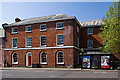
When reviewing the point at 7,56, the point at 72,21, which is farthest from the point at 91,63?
the point at 7,56

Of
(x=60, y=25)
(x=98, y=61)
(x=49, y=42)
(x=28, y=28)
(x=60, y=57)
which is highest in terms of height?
(x=60, y=25)

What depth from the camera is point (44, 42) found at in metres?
25.4

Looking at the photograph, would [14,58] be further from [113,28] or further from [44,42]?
[113,28]

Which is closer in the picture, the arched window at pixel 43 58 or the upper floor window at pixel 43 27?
the arched window at pixel 43 58

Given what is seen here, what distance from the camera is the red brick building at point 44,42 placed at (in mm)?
23531

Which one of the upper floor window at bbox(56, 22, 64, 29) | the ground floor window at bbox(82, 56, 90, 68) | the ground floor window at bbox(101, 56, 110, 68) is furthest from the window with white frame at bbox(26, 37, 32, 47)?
the ground floor window at bbox(101, 56, 110, 68)

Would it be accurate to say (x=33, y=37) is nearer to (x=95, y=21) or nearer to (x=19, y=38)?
(x=19, y=38)

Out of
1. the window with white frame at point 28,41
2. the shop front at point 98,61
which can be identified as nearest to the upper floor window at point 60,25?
the window with white frame at point 28,41

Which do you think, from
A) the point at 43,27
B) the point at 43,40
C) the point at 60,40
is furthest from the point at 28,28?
the point at 60,40

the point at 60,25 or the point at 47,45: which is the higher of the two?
the point at 60,25

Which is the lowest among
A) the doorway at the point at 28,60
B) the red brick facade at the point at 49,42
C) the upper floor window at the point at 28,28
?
the doorway at the point at 28,60

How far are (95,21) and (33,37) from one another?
16.9m

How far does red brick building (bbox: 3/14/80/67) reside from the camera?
23.5m

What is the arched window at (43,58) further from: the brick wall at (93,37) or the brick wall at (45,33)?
the brick wall at (93,37)
